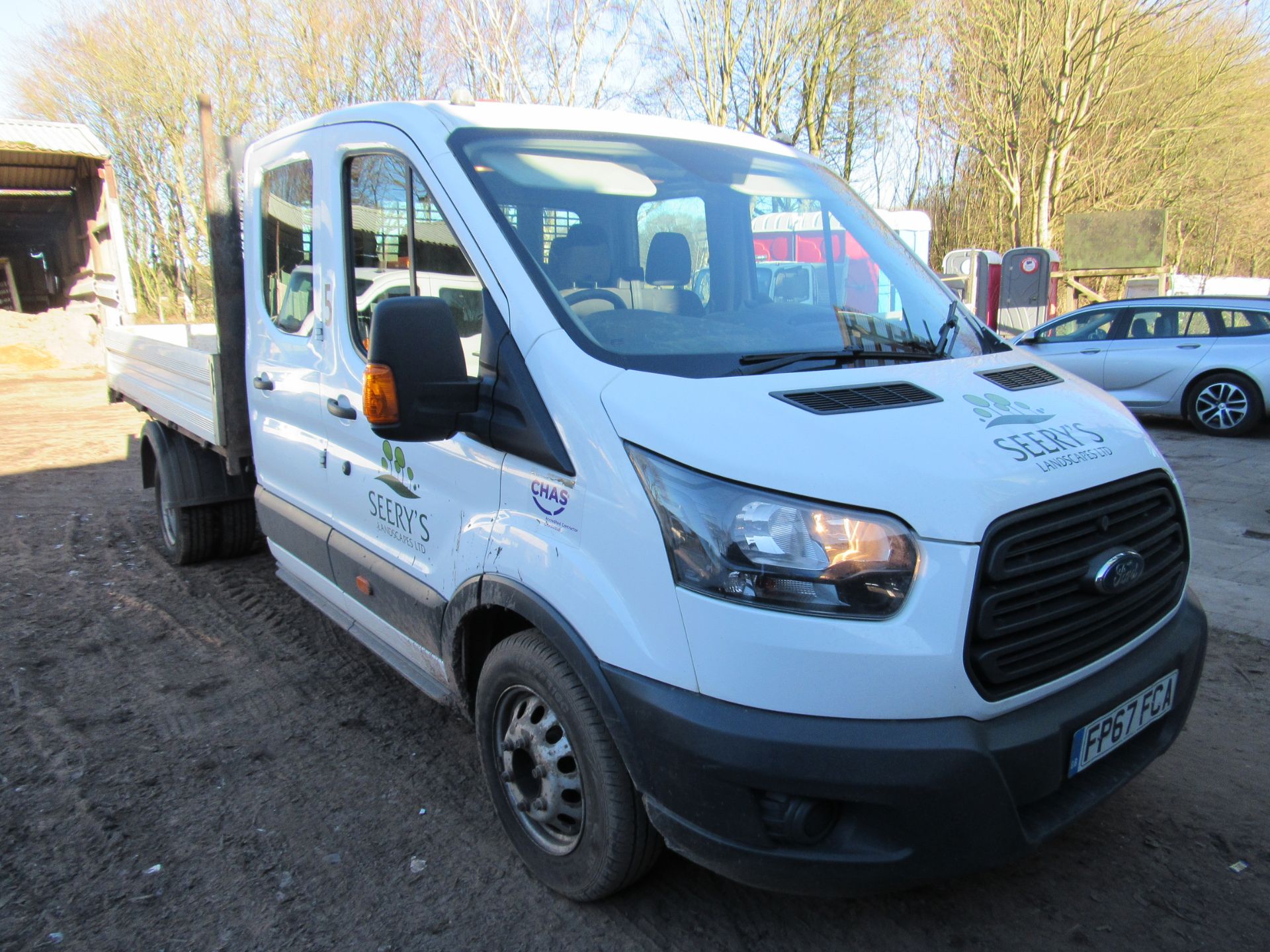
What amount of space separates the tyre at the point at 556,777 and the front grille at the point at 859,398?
893 millimetres

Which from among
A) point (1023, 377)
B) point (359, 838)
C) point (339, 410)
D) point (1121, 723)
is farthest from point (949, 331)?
point (359, 838)

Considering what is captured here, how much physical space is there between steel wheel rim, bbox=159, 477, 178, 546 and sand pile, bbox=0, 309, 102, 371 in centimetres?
1470

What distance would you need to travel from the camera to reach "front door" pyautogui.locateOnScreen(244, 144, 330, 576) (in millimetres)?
3527

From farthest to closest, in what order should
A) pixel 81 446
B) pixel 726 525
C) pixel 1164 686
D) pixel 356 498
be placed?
pixel 81 446 → pixel 356 498 → pixel 1164 686 → pixel 726 525

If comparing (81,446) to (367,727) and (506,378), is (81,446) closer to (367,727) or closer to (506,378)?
(367,727)

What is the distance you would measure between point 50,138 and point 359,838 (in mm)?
19134

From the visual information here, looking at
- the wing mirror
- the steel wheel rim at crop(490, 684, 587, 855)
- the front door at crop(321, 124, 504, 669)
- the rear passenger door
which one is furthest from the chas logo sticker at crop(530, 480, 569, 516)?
the rear passenger door

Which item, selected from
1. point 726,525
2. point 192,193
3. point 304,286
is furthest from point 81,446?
point 192,193

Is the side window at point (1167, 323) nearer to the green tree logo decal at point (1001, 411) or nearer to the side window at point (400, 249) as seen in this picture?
the green tree logo decal at point (1001, 411)

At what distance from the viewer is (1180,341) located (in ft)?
34.1

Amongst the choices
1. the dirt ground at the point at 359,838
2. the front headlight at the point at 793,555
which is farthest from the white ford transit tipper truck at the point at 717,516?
the dirt ground at the point at 359,838

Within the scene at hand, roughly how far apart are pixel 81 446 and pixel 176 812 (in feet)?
28.3

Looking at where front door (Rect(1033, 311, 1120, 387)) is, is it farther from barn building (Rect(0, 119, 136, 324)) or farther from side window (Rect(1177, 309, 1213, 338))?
barn building (Rect(0, 119, 136, 324))

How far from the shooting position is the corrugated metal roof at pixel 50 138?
16.6 m
